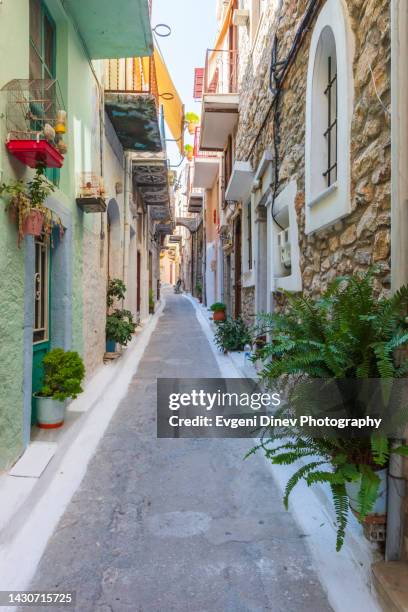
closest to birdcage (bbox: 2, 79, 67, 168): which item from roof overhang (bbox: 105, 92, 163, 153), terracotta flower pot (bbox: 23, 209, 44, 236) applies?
terracotta flower pot (bbox: 23, 209, 44, 236)

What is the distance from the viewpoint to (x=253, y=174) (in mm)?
6926

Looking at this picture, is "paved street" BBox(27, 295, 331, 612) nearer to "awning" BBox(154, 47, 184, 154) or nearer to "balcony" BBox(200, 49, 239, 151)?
"balcony" BBox(200, 49, 239, 151)

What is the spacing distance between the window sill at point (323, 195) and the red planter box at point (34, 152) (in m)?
2.11

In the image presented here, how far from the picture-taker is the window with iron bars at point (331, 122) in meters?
3.48

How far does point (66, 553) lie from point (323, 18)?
14.2 feet

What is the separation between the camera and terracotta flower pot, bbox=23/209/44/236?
299cm

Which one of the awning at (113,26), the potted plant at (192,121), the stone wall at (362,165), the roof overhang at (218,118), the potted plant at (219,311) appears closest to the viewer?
the stone wall at (362,165)

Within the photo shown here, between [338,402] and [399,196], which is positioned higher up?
[399,196]

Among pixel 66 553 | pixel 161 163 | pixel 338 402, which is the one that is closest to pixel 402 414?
pixel 338 402

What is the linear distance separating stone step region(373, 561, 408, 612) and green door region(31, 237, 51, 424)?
10.8 feet

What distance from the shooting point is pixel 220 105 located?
9.10 metres

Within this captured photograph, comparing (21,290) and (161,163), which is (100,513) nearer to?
(21,290)

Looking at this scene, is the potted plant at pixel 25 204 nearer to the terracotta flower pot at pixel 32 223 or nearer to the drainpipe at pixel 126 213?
the terracotta flower pot at pixel 32 223

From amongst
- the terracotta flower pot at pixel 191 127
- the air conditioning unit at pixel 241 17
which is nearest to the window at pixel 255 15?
the air conditioning unit at pixel 241 17
